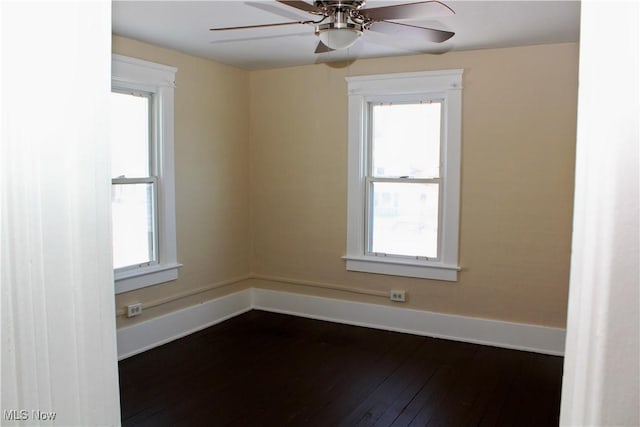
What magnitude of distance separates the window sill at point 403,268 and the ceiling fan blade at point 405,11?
250 cm

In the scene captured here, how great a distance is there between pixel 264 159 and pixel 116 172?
1.60 meters

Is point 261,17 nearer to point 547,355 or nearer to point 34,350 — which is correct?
point 34,350

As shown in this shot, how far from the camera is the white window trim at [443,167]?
4.28 meters

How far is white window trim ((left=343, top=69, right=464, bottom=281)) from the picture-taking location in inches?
169

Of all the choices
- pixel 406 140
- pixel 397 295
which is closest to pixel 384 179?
pixel 406 140

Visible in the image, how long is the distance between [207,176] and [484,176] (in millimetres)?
2416

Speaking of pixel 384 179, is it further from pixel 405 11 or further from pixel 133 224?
pixel 405 11

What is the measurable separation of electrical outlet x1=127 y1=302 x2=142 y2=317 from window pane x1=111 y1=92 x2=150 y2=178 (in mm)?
1005

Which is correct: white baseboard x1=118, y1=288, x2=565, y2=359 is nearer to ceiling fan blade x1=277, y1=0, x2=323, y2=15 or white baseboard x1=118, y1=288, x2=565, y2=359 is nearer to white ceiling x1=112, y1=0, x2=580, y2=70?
white ceiling x1=112, y1=0, x2=580, y2=70

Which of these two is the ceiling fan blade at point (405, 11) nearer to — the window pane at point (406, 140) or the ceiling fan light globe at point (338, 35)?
the ceiling fan light globe at point (338, 35)

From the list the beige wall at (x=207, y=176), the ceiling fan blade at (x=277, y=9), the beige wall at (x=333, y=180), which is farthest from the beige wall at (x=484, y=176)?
the ceiling fan blade at (x=277, y=9)

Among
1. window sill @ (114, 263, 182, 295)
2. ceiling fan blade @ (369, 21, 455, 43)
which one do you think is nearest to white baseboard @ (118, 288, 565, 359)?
window sill @ (114, 263, 182, 295)

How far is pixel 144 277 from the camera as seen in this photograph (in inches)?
162

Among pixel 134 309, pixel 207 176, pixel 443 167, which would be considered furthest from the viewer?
pixel 207 176
